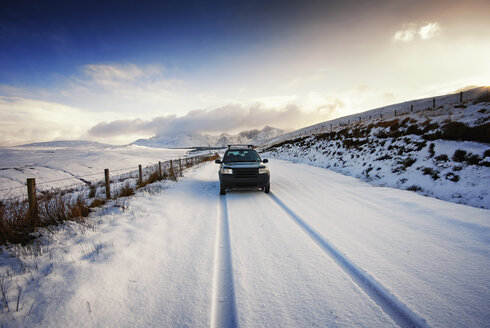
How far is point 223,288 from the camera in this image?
235 cm

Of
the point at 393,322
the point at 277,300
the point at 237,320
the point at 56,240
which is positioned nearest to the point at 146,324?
the point at 237,320

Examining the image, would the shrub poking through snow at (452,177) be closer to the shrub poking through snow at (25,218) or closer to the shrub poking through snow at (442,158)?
the shrub poking through snow at (442,158)

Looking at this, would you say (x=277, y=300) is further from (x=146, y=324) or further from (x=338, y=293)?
(x=146, y=324)

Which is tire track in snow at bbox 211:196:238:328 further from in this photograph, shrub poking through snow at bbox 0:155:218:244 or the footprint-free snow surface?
shrub poking through snow at bbox 0:155:218:244

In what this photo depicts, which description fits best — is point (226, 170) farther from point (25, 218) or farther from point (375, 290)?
point (375, 290)

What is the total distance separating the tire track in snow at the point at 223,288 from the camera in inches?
75.4

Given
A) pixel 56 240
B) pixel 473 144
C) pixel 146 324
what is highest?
pixel 473 144

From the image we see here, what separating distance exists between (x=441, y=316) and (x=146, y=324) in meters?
2.88

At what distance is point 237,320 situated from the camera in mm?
1898

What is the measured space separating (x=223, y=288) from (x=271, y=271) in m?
0.69

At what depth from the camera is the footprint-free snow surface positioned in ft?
6.37

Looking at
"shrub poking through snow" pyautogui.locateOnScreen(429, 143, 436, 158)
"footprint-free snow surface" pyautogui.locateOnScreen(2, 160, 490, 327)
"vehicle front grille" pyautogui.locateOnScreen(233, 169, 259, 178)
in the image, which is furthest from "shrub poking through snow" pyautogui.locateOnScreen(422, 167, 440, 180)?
"vehicle front grille" pyautogui.locateOnScreen(233, 169, 259, 178)

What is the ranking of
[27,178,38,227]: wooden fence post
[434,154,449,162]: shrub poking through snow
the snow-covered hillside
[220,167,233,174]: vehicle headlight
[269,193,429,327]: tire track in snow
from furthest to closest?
[434,154,449,162]: shrub poking through snow, [220,167,233,174]: vehicle headlight, the snow-covered hillside, [27,178,38,227]: wooden fence post, [269,193,429,327]: tire track in snow

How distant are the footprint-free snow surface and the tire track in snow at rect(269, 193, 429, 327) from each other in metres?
0.01
